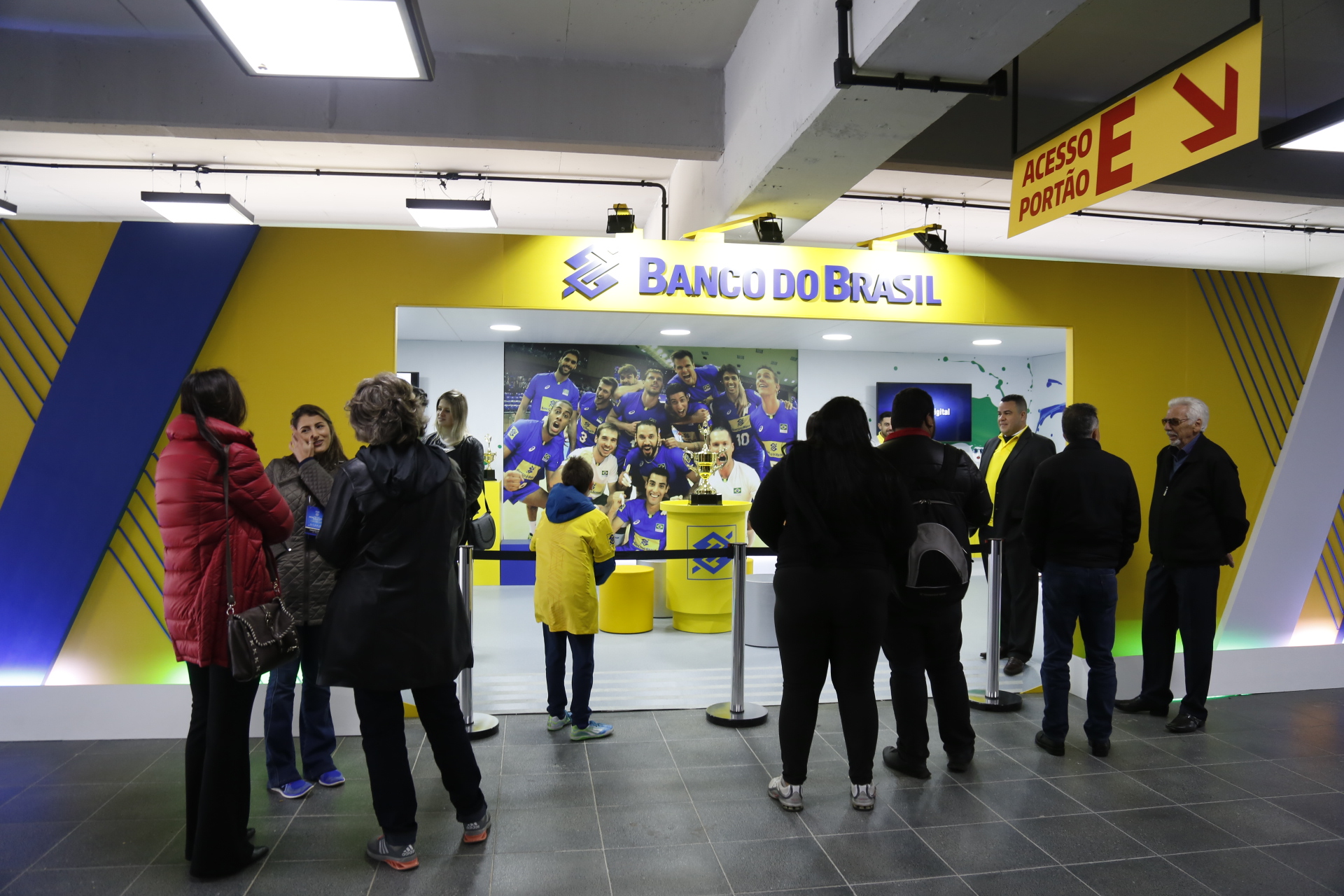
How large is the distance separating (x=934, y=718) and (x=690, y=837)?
6.02ft

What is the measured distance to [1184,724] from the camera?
416cm

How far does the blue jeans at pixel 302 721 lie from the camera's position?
331 centimetres

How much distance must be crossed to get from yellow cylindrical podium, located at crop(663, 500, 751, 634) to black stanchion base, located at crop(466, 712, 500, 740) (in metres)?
2.29

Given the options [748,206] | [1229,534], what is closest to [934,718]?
[1229,534]

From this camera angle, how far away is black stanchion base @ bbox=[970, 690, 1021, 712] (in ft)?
14.6

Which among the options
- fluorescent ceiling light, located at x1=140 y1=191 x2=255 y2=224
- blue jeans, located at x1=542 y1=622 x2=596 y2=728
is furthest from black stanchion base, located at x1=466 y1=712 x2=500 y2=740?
fluorescent ceiling light, located at x1=140 y1=191 x2=255 y2=224

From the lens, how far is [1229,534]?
4.18 metres

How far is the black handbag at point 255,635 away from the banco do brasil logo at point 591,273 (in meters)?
2.37

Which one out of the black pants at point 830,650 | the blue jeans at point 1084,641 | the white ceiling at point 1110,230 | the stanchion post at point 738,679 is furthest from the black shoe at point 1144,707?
the white ceiling at point 1110,230

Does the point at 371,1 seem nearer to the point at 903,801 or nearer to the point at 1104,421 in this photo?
the point at 903,801

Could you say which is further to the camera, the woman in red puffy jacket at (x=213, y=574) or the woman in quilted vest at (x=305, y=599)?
the woman in quilted vest at (x=305, y=599)

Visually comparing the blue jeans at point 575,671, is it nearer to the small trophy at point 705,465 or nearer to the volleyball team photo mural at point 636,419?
the small trophy at point 705,465

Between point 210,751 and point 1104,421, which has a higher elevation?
point 1104,421

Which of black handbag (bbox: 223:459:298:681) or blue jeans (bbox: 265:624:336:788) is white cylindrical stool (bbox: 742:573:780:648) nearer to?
blue jeans (bbox: 265:624:336:788)
